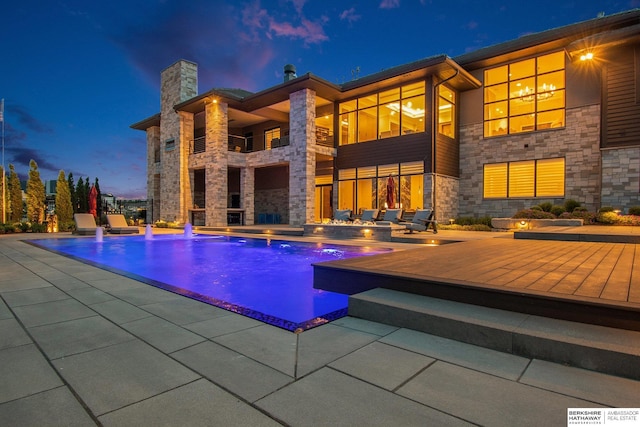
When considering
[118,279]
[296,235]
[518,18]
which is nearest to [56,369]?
[118,279]

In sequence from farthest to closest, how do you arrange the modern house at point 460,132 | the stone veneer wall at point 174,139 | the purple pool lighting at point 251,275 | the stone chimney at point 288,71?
the stone chimney at point 288,71, the stone veneer wall at point 174,139, the modern house at point 460,132, the purple pool lighting at point 251,275

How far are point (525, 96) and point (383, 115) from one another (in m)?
6.28

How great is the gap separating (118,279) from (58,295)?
94 cm

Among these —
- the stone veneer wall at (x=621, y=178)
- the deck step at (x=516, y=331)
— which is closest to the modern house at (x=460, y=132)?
the stone veneer wall at (x=621, y=178)

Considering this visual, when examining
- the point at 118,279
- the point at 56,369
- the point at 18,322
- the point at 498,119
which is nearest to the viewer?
the point at 56,369

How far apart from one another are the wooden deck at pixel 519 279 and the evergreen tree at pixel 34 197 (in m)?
24.5

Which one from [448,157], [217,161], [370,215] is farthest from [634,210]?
[217,161]

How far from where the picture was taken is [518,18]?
54156 mm

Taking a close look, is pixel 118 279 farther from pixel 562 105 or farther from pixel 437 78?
pixel 562 105

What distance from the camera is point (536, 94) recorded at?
14852 millimetres

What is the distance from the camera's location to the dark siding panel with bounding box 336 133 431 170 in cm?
1507

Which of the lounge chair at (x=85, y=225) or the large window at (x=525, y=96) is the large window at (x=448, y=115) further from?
the lounge chair at (x=85, y=225)

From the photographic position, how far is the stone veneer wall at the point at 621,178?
12.3m

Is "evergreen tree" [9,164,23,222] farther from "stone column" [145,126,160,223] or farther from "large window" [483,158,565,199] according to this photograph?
"large window" [483,158,565,199]
